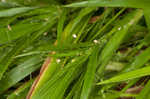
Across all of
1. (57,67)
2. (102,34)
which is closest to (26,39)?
(57,67)

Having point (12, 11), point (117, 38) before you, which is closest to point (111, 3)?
point (117, 38)

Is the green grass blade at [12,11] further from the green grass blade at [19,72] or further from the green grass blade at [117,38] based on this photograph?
the green grass blade at [117,38]

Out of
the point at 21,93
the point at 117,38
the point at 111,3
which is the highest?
the point at 111,3

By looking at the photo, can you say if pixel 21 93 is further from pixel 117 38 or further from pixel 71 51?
pixel 117 38

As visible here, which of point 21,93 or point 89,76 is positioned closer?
point 89,76

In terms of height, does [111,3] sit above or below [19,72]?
above

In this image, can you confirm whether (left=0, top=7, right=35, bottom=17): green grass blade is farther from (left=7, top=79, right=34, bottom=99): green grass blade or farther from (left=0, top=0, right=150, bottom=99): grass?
(left=7, top=79, right=34, bottom=99): green grass blade

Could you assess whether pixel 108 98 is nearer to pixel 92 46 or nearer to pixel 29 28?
pixel 92 46

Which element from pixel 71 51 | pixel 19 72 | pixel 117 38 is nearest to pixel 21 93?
pixel 19 72

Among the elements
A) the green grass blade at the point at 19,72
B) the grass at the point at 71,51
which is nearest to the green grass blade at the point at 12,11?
the grass at the point at 71,51

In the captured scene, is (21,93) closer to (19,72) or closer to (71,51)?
(19,72)
